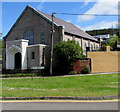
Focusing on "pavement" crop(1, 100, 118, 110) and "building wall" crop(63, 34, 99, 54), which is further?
"building wall" crop(63, 34, 99, 54)

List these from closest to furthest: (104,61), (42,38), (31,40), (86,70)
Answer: (86,70) < (104,61) < (42,38) < (31,40)

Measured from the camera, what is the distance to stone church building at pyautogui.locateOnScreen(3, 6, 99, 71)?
33.1 m

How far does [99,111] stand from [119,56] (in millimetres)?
28238

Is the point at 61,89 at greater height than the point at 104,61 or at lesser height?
lesser

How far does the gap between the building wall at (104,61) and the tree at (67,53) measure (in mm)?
2597

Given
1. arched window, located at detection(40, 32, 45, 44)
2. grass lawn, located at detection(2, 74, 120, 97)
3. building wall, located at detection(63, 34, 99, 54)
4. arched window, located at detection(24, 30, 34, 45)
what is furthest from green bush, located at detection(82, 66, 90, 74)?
arched window, located at detection(24, 30, 34, 45)

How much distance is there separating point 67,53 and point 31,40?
12740mm

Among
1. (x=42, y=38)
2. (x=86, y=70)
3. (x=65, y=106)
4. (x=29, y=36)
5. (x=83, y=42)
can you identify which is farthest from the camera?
(x=83, y=42)

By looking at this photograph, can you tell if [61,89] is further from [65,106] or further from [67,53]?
[67,53]

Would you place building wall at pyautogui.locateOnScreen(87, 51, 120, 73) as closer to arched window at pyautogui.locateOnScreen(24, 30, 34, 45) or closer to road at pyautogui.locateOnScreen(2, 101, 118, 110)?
arched window at pyautogui.locateOnScreen(24, 30, 34, 45)

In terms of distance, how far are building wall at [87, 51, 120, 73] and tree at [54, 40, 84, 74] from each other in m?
2.60

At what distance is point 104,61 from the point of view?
31.8m

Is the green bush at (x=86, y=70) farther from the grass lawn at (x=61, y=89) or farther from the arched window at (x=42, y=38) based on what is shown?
the grass lawn at (x=61, y=89)

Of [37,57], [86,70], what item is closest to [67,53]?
[86,70]
